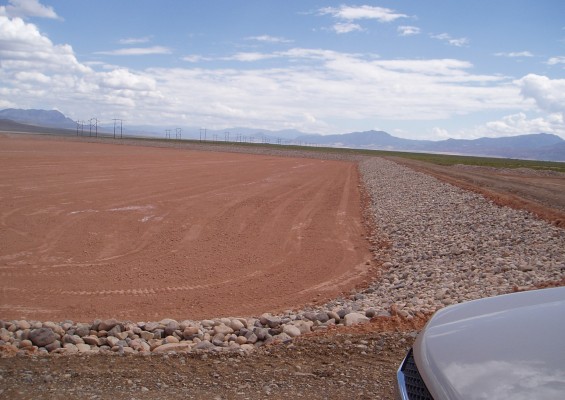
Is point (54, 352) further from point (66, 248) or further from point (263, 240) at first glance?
point (263, 240)

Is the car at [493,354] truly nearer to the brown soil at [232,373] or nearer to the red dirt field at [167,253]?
the brown soil at [232,373]

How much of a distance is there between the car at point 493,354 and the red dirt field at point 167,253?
6236 mm

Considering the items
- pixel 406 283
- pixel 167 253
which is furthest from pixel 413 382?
pixel 167 253

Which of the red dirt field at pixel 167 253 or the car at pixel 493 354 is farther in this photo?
the red dirt field at pixel 167 253

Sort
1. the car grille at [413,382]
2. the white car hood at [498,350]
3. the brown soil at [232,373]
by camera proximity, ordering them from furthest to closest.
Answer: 1. the brown soil at [232,373]
2. the car grille at [413,382]
3. the white car hood at [498,350]

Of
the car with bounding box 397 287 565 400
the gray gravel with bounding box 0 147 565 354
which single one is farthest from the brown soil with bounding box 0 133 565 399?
the car with bounding box 397 287 565 400

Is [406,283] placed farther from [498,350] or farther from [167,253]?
[498,350]

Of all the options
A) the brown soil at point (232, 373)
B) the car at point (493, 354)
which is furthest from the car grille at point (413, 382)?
the brown soil at point (232, 373)

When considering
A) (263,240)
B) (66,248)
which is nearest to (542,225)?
(263,240)

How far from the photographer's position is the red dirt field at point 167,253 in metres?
10.1

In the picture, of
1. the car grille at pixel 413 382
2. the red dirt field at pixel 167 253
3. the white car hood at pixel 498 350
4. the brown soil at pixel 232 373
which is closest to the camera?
the white car hood at pixel 498 350

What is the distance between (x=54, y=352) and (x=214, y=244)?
29.3 ft

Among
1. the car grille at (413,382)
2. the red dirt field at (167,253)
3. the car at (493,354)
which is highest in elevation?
the car at (493,354)

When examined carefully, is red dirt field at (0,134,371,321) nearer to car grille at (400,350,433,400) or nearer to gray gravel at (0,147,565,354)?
gray gravel at (0,147,565,354)
